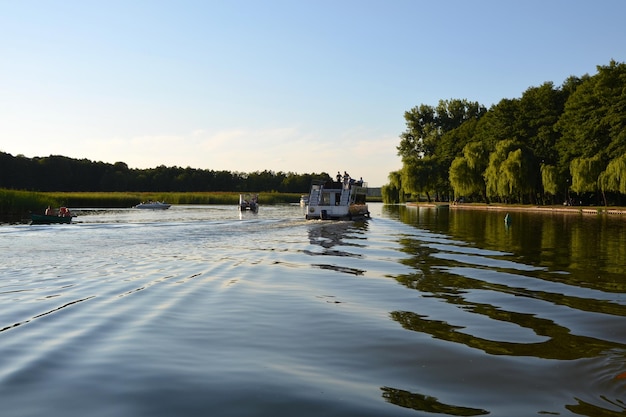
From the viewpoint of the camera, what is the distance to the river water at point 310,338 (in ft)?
22.6

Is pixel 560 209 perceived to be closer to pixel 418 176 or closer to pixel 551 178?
pixel 551 178

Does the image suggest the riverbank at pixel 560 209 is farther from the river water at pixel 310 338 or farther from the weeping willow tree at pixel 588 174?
the river water at pixel 310 338

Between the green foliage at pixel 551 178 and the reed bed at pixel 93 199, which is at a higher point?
the green foliage at pixel 551 178

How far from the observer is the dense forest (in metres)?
72.9

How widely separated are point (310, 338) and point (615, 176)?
216 ft

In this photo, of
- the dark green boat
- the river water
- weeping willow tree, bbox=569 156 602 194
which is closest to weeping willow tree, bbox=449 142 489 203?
weeping willow tree, bbox=569 156 602 194

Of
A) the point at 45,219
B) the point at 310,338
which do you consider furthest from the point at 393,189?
the point at 310,338

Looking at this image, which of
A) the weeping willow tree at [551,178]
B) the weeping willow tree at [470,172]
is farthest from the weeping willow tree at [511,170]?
the weeping willow tree at [470,172]

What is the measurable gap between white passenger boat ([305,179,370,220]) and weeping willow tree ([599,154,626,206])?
98.4 ft

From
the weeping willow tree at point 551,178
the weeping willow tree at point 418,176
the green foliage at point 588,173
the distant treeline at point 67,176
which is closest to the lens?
the green foliage at point 588,173

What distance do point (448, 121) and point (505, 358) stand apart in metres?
152

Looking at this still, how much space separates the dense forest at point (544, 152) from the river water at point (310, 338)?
192 feet

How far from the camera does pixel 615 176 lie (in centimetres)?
6562

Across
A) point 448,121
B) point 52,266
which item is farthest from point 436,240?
point 448,121
